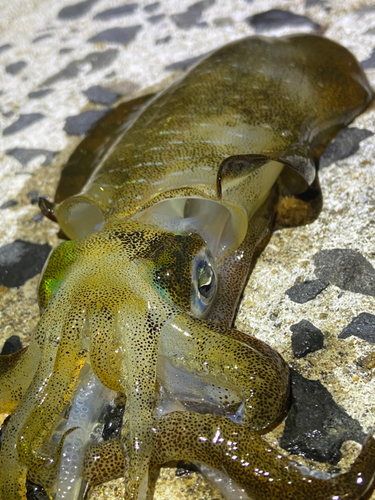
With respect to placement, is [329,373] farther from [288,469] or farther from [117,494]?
[117,494]

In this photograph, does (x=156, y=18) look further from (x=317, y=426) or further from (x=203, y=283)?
(x=317, y=426)

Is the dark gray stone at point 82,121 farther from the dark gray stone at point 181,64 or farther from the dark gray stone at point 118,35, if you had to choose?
the dark gray stone at point 118,35

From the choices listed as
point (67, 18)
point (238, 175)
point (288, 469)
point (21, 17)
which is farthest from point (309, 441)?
point (21, 17)

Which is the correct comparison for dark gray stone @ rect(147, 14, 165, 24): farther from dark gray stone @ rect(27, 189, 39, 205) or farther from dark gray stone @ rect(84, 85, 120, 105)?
dark gray stone @ rect(27, 189, 39, 205)

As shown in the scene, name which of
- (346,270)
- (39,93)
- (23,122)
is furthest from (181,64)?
(346,270)

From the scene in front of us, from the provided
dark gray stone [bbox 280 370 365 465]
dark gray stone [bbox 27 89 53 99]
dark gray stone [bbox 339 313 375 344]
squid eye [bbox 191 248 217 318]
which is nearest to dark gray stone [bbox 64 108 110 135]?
dark gray stone [bbox 27 89 53 99]
